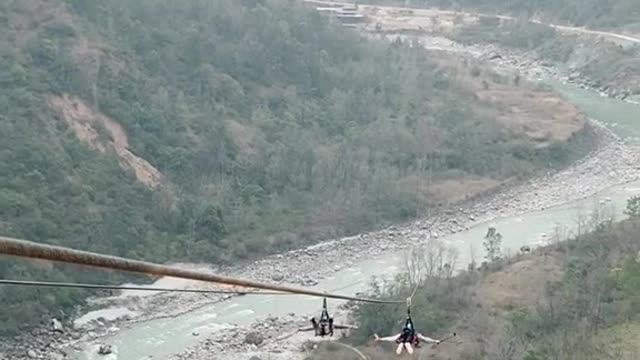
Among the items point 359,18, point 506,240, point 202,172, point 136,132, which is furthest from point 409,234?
point 359,18

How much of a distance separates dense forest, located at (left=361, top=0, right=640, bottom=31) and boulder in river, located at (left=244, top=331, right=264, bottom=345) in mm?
42232

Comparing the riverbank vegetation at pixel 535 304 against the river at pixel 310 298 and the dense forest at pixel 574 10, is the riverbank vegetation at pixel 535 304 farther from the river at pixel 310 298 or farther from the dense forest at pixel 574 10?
the dense forest at pixel 574 10

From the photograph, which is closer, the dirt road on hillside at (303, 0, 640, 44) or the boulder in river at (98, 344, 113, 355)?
the boulder in river at (98, 344, 113, 355)

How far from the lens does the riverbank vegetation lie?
1611cm

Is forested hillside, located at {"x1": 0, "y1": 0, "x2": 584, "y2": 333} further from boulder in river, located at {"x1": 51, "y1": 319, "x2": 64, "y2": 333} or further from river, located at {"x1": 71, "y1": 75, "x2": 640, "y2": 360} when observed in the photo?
river, located at {"x1": 71, "y1": 75, "x2": 640, "y2": 360}

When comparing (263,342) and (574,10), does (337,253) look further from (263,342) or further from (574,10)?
(574,10)

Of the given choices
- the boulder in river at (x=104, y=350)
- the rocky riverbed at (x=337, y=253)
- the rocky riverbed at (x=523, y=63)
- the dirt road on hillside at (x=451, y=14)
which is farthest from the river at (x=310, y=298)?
the dirt road on hillside at (x=451, y=14)

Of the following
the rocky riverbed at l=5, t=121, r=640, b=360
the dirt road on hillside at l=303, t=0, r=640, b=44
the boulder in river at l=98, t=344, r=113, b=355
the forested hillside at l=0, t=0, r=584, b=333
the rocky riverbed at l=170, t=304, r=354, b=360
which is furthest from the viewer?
the dirt road on hillside at l=303, t=0, r=640, b=44

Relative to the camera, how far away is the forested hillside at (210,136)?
25.9 m

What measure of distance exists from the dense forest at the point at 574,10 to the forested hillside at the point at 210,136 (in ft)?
69.1

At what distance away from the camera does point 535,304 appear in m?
19.6

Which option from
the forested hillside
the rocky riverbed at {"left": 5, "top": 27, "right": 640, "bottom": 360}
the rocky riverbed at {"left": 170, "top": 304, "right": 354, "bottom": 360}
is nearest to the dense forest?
the rocky riverbed at {"left": 5, "top": 27, "right": 640, "bottom": 360}

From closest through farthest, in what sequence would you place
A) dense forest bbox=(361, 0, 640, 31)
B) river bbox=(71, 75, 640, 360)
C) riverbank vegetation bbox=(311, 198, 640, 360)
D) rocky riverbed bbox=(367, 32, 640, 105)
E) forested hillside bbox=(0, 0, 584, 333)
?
riverbank vegetation bbox=(311, 198, 640, 360) < river bbox=(71, 75, 640, 360) < forested hillside bbox=(0, 0, 584, 333) < rocky riverbed bbox=(367, 32, 640, 105) < dense forest bbox=(361, 0, 640, 31)

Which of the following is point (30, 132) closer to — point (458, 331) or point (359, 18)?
point (458, 331)
